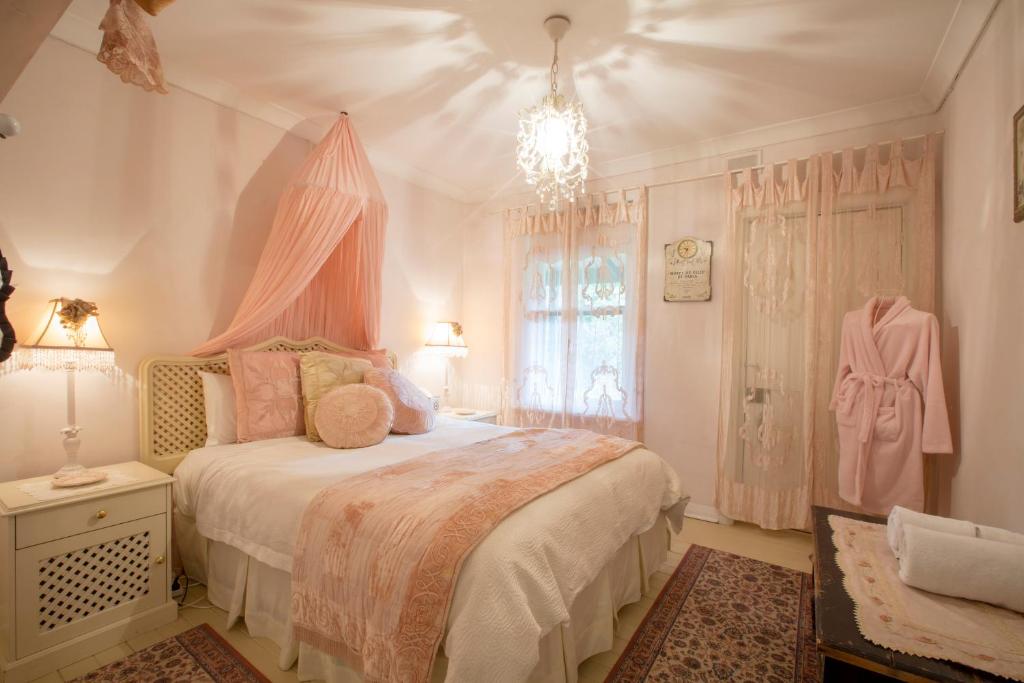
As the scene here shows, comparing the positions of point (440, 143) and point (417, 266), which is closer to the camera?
point (440, 143)

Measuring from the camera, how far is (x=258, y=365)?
269cm

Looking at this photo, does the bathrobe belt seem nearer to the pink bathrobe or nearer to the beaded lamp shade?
Answer: the pink bathrobe

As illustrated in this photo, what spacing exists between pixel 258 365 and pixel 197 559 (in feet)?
3.32

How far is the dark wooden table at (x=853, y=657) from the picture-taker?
1.02m

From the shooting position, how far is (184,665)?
181 cm

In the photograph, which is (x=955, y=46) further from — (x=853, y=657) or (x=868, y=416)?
(x=853, y=657)

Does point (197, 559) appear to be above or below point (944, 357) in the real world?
below

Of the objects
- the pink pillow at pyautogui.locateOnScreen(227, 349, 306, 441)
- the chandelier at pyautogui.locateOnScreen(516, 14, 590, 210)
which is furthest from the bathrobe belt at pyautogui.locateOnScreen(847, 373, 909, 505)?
the pink pillow at pyautogui.locateOnScreen(227, 349, 306, 441)

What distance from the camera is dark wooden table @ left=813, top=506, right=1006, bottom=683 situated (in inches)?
40.1

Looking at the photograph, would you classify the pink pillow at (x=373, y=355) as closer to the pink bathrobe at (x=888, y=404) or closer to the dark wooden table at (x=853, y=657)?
the dark wooden table at (x=853, y=657)

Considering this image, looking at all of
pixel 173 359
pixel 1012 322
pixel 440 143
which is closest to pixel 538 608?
pixel 1012 322

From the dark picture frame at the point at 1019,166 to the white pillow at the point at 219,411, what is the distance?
3.57 metres

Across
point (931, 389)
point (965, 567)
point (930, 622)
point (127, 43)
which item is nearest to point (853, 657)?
point (930, 622)

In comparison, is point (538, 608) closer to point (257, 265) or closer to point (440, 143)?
point (257, 265)
